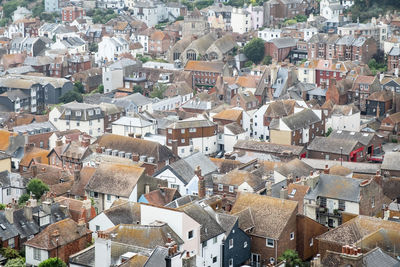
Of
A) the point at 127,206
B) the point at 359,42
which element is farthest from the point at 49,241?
the point at 359,42

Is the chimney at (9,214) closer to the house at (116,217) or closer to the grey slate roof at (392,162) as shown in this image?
the house at (116,217)

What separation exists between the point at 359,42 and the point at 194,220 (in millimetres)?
72381

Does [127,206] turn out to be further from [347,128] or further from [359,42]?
[359,42]

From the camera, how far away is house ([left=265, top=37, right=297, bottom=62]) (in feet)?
403

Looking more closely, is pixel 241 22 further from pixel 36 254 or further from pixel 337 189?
pixel 36 254

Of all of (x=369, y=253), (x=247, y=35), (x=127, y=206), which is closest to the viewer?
(x=369, y=253)

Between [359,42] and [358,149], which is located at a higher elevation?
[359,42]

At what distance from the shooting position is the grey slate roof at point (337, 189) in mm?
59406

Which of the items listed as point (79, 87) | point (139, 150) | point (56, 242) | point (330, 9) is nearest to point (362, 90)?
point (139, 150)

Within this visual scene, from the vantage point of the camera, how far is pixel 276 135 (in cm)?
8512

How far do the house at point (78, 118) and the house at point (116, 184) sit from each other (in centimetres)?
2659

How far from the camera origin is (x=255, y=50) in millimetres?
123562

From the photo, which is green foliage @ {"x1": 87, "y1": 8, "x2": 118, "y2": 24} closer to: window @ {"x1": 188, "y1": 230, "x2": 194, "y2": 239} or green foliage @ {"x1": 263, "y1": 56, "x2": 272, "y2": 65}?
green foliage @ {"x1": 263, "y1": 56, "x2": 272, "y2": 65}

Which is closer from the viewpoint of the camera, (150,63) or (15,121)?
(15,121)
